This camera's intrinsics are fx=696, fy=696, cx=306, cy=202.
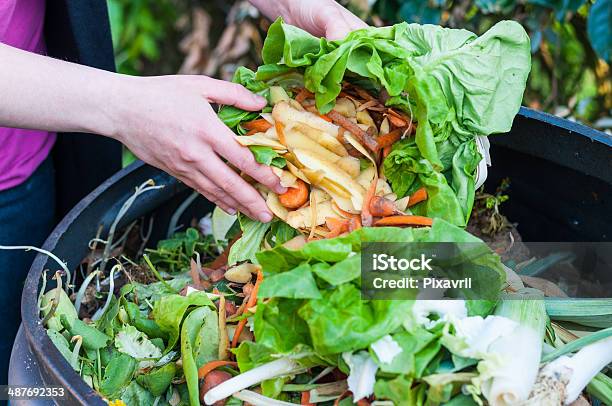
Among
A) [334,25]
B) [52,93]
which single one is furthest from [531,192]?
[52,93]

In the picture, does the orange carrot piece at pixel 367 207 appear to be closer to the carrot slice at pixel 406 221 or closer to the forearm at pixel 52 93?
the carrot slice at pixel 406 221

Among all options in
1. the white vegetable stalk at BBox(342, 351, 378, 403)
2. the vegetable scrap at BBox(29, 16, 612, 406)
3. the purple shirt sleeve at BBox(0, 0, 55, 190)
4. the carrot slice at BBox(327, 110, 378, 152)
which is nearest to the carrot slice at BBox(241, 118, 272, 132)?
the vegetable scrap at BBox(29, 16, 612, 406)

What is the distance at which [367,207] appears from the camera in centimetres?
121

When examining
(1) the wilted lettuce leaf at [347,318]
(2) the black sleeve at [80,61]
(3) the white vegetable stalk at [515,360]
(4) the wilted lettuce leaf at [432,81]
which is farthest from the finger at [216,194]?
(2) the black sleeve at [80,61]

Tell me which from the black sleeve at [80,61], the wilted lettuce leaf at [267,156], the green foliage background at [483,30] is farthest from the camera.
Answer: the green foliage background at [483,30]

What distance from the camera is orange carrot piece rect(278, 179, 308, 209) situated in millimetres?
1250

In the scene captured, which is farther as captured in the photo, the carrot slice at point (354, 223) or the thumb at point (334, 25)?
the thumb at point (334, 25)

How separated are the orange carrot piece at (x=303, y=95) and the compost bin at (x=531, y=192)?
0.50m

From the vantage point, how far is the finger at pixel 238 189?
3.99 ft

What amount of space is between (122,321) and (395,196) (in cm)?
59

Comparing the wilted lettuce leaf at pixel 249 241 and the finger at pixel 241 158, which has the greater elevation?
the finger at pixel 241 158

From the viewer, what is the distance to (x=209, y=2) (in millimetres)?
3773

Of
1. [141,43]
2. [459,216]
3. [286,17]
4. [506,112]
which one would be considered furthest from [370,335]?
[141,43]

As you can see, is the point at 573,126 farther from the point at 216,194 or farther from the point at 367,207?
the point at 216,194
